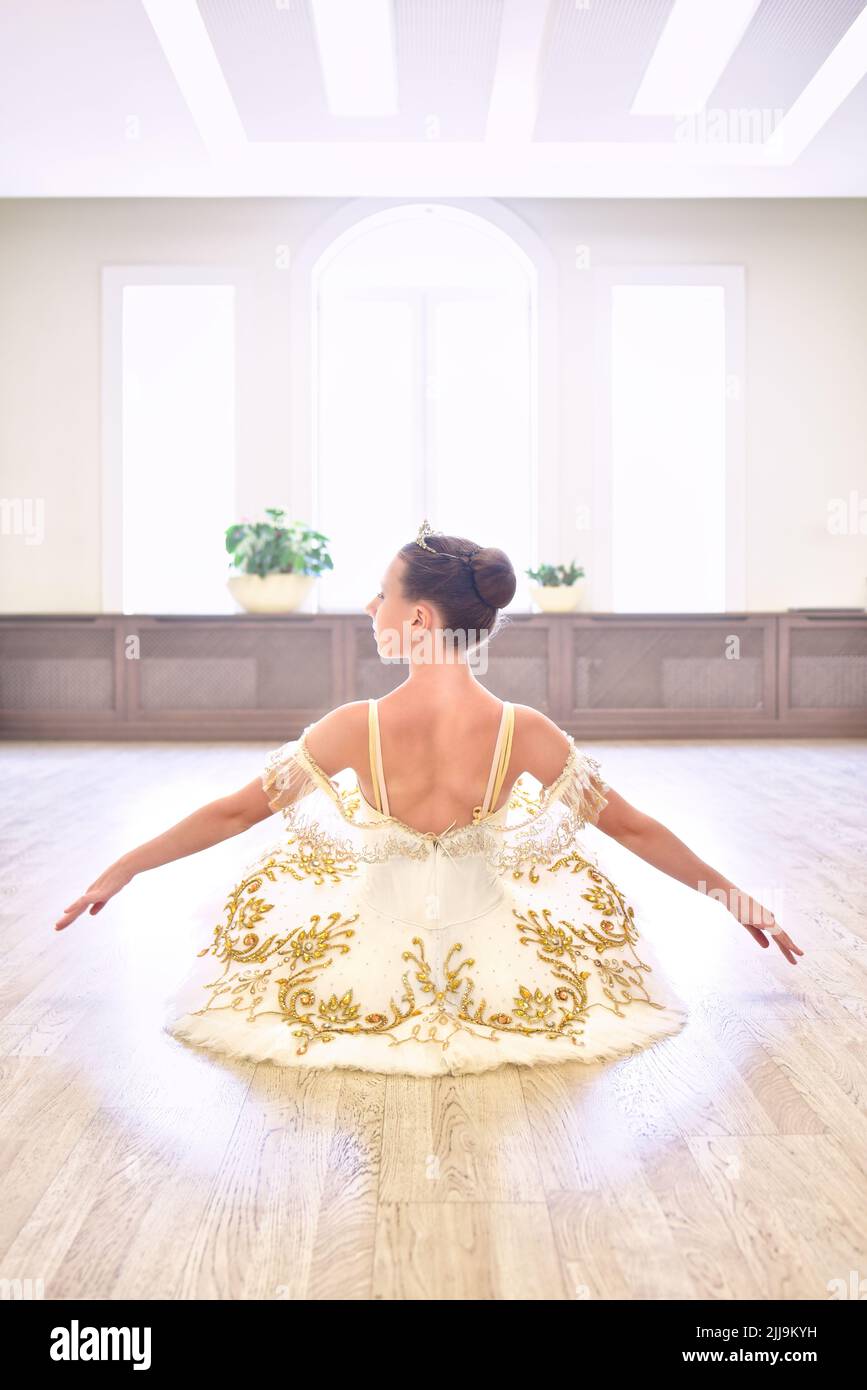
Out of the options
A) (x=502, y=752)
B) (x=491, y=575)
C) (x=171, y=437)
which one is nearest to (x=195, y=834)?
(x=502, y=752)

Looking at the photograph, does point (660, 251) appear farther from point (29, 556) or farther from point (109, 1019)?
point (109, 1019)

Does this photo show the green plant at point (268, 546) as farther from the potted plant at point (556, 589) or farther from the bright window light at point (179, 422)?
the potted plant at point (556, 589)

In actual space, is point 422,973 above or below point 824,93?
below

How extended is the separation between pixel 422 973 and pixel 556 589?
4.72m

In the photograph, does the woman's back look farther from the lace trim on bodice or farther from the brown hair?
the brown hair

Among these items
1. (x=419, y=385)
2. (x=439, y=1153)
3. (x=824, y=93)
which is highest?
(x=824, y=93)

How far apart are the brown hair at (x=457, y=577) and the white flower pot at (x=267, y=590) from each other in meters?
4.62

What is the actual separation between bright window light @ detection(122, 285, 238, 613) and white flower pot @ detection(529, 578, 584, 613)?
74.8 inches

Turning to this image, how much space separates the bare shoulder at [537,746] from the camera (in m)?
1.75

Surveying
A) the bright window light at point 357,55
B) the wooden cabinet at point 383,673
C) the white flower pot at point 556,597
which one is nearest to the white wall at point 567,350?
the white flower pot at point 556,597

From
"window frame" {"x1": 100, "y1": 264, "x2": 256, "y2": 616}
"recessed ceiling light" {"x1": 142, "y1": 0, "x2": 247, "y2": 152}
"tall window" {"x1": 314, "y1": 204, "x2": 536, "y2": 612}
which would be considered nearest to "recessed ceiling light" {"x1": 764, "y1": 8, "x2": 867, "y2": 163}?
"tall window" {"x1": 314, "y1": 204, "x2": 536, "y2": 612}

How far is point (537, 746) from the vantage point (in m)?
1.76

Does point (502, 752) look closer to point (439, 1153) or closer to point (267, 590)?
point (439, 1153)

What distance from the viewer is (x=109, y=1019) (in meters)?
1.87
